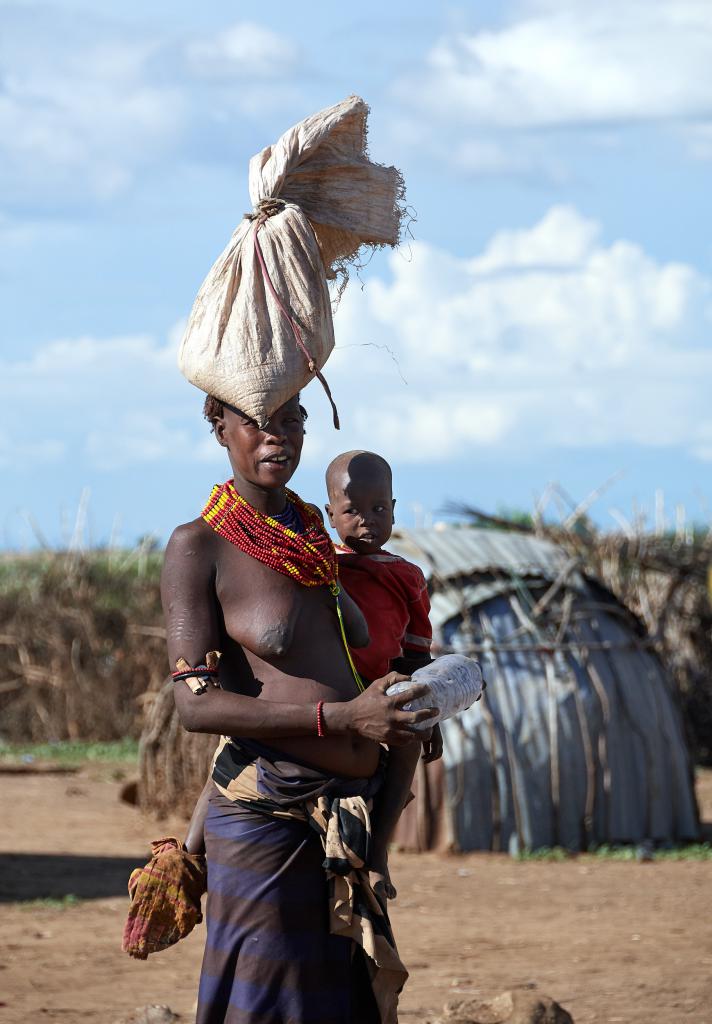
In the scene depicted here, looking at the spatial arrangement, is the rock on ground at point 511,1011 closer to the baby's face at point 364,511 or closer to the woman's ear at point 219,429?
the baby's face at point 364,511

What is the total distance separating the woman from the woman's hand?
126mm

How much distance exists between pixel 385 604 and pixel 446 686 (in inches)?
20.7

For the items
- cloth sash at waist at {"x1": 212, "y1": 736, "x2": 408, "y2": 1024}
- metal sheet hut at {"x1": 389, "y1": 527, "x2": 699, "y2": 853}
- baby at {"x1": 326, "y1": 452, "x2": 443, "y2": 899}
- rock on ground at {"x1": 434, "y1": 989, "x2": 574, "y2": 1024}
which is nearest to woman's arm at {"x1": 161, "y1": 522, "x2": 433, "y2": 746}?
cloth sash at waist at {"x1": 212, "y1": 736, "x2": 408, "y2": 1024}

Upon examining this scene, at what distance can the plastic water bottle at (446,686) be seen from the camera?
2902 mm

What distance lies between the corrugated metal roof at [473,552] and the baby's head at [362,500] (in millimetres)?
6231

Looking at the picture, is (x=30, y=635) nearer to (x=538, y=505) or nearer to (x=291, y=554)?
(x=538, y=505)

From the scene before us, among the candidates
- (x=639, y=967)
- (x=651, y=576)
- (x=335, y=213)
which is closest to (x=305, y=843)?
(x=335, y=213)

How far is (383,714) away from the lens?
9.34 feet

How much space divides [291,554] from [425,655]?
0.58 metres

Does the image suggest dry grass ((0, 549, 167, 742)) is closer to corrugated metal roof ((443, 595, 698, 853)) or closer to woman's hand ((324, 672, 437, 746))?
corrugated metal roof ((443, 595, 698, 853))

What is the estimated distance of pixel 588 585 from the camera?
10.2 metres

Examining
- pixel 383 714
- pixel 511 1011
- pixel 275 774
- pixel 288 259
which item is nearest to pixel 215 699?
pixel 275 774

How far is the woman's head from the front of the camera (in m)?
3.17

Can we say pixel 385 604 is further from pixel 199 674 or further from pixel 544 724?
pixel 544 724
